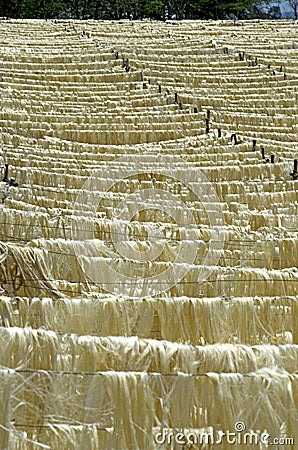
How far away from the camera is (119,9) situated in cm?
4078

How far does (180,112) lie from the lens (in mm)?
12734

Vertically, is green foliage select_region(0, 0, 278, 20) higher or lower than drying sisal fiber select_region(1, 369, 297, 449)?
higher

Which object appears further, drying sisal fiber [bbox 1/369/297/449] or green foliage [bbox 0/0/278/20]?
green foliage [bbox 0/0/278/20]

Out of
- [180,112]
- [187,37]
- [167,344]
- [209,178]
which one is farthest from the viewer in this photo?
[187,37]

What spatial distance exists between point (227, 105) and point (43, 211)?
8440mm

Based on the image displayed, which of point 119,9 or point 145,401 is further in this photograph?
point 119,9

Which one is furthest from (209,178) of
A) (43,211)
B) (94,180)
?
(43,211)

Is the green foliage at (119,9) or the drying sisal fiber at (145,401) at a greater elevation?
the green foliage at (119,9)

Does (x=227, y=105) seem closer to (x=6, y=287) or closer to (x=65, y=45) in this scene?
(x=65, y=45)

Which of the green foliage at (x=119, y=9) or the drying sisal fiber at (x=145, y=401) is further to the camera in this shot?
the green foliage at (x=119, y=9)

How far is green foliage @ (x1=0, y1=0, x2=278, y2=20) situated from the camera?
128ft

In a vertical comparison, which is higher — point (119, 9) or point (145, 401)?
point (119, 9)

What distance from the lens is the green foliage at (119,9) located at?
128 ft

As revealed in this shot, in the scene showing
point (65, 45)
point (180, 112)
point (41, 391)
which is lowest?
point (41, 391)
